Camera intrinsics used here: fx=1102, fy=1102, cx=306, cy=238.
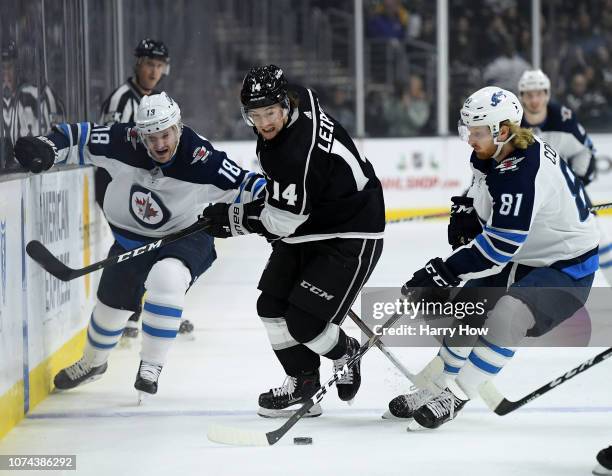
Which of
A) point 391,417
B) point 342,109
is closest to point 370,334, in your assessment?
point 391,417

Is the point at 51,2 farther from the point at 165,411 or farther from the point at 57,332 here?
the point at 165,411

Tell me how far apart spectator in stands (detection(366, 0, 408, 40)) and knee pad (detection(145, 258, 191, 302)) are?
260 inches

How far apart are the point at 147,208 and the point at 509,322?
1.28 m

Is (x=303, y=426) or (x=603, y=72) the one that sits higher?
(x=603, y=72)

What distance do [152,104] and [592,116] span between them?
6.95m

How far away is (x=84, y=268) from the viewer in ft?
11.0

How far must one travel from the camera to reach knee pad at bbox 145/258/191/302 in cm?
344

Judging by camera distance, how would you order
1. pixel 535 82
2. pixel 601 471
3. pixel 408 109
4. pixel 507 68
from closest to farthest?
pixel 601 471, pixel 535 82, pixel 408 109, pixel 507 68

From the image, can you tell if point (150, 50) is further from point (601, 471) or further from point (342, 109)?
point (342, 109)

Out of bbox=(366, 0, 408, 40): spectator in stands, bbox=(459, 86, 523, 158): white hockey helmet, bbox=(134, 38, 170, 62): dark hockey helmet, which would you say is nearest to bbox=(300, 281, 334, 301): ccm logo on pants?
bbox=(459, 86, 523, 158): white hockey helmet

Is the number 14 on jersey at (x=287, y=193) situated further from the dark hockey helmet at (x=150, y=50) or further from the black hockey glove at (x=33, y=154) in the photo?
the dark hockey helmet at (x=150, y=50)

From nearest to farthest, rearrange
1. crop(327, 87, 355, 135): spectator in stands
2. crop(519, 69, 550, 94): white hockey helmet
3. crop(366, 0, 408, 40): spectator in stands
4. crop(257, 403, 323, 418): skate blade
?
crop(257, 403, 323, 418): skate blade
crop(519, 69, 550, 94): white hockey helmet
crop(327, 87, 355, 135): spectator in stands
crop(366, 0, 408, 40): spectator in stands

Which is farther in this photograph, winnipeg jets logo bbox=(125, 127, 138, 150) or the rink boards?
winnipeg jets logo bbox=(125, 127, 138, 150)

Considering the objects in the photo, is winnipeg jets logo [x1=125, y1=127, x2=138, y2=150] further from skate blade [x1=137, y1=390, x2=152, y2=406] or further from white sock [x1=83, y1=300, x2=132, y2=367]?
skate blade [x1=137, y1=390, x2=152, y2=406]
